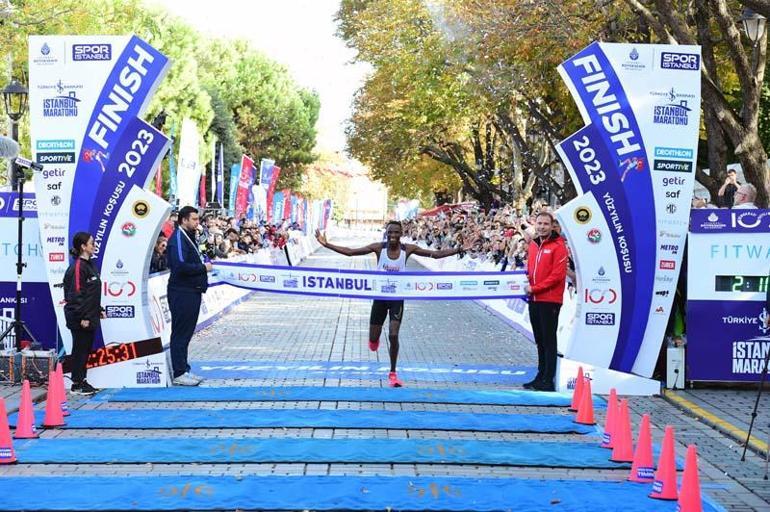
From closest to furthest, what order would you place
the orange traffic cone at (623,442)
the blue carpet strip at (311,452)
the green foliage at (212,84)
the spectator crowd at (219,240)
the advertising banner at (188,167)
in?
the blue carpet strip at (311,452), the orange traffic cone at (623,442), the spectator crowd at (219,240), the advertising banner at (188,167), the green foliage at (212,84)

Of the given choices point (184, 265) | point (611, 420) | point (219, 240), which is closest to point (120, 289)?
point (184, 265)

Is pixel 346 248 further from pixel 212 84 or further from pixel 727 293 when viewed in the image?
pixel 212 84

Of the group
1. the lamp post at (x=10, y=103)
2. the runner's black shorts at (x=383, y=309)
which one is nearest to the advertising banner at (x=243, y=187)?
the lamp post at (x=10, y=103)

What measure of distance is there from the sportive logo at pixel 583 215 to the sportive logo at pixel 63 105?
18.7 feet

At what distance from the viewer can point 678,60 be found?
12.9 m

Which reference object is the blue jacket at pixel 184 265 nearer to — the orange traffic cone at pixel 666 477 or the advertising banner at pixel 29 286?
the advertising banner at pixel 29 286

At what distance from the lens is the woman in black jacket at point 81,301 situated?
12172 mm

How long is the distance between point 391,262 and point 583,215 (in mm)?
2240

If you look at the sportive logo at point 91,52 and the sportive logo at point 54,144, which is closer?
the sportive logo at point 91,52

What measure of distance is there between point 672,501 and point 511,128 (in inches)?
1242

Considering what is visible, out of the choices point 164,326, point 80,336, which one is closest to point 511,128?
point 164,326

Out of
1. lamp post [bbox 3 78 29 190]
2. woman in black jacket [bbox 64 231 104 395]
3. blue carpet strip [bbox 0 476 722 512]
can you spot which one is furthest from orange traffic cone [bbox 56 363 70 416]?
lamp post [bbox 3 78 29 190]

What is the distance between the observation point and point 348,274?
13555 mm

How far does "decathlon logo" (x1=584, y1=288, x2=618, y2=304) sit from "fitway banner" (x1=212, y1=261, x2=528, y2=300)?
74 cm
